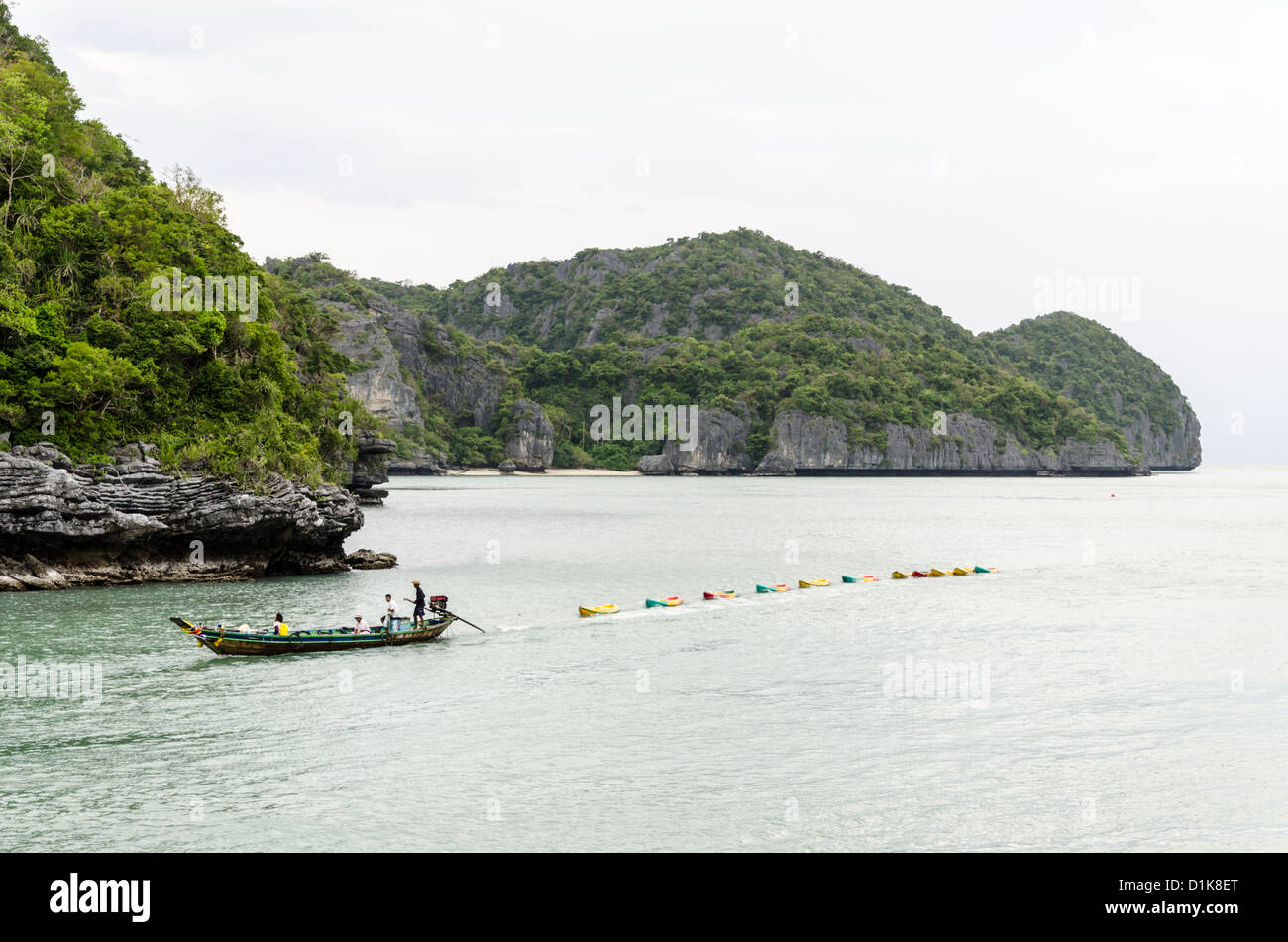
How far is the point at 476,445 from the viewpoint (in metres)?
185

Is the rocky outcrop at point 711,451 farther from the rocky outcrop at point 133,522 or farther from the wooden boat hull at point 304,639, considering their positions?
the wooden boat hull at point 304,639

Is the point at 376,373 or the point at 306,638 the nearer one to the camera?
the point at 306,638

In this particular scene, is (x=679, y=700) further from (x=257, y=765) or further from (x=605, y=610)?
(x=605, y=610)

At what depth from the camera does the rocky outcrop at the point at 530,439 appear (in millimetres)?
181250

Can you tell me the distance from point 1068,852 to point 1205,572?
4023 cm

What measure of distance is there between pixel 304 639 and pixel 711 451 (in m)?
158

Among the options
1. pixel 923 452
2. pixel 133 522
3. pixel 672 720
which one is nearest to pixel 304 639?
pixel 672 720

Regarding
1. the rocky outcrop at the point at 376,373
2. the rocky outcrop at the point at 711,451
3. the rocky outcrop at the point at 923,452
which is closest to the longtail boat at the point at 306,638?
the rocky outcrop at the point at 376,373

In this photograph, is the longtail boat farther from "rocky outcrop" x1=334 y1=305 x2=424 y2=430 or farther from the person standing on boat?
"rocky outcrop" x1=334 y1=305 x2=424 y2=430

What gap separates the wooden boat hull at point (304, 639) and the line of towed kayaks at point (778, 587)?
6830mm

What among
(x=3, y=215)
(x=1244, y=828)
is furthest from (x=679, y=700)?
(x=3, y=215)

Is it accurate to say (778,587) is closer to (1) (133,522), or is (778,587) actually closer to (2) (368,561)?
(2) (368,561)

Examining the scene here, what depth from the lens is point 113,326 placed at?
129ft

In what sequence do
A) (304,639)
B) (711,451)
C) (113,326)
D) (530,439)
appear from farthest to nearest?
(711,451), (530,439), (113,326), (304,639)
